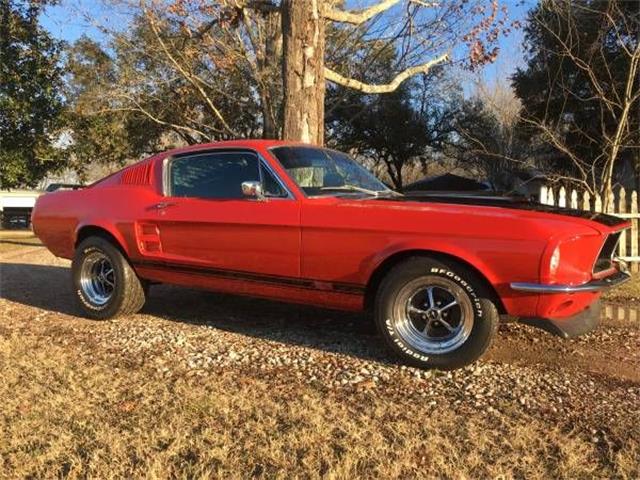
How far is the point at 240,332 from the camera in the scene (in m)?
5.58

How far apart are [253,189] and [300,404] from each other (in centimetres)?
182

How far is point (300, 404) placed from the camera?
379 centimetres

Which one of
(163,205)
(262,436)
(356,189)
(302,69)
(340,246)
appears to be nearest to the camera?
(262,436)

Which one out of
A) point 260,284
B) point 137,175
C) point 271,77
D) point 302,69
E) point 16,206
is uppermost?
point 271,77

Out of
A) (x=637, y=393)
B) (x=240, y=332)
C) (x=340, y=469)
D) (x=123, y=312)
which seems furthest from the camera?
(x=123, y=312)

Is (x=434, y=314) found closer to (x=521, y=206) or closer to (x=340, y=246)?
(x=340, y=246)

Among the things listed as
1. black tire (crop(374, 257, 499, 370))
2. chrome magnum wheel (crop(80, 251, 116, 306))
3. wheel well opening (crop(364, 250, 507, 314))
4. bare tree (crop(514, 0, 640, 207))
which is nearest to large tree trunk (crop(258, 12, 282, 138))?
bare tree (crop(514, 0, 640, 207))

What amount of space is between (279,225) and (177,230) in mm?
1135

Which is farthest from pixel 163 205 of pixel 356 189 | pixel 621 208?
pixel 621 208

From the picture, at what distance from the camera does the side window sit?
5.33 metres

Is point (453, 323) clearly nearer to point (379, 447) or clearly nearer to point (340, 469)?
point (379, 447)

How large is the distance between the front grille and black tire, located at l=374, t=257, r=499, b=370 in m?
0.90

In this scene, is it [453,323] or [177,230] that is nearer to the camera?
[453,323]

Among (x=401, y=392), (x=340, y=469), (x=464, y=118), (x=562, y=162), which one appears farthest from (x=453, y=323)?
(x=464, y=118)
